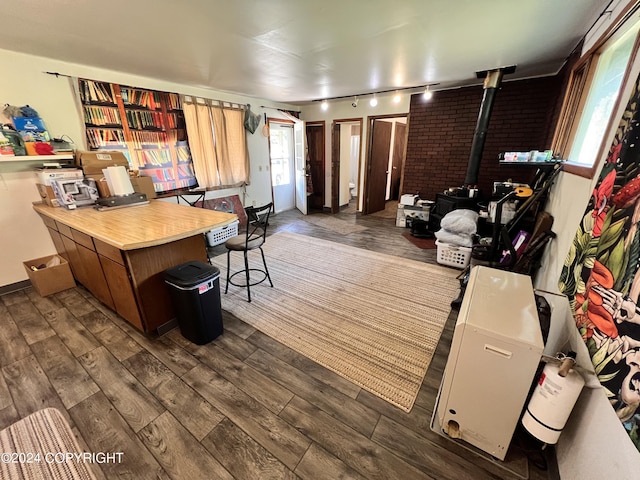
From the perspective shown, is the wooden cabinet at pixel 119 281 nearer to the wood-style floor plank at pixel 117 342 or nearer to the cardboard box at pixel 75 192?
the wood-style floor plank at pixel 117 342

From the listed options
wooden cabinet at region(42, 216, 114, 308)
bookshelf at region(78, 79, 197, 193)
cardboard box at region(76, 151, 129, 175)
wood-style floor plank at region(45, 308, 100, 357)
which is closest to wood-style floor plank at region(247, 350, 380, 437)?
wood-style floor plank at region(45, 308, 100, 357)

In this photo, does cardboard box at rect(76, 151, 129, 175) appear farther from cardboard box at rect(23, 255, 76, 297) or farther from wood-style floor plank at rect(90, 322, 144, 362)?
wood-style floor plank at rect(90, 322, 144, 362)

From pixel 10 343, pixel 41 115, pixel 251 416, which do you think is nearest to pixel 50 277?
pixel 10 343

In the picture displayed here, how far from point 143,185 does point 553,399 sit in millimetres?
4198

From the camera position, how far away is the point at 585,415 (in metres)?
1.07

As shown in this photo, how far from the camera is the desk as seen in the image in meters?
1.86

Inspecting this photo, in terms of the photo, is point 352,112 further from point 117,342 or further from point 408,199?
point 117,342

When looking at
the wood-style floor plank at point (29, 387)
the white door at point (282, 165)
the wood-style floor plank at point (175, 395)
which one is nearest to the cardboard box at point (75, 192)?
the wood-style floor plank at point (29, 387)

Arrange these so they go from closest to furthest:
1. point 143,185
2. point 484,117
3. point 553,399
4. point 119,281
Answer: point 553,399, point 119,281, point 143,185, point 484,117

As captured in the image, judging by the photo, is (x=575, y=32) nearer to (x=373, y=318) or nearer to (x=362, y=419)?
(x=373, y=318)

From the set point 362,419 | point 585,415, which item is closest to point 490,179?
point 585,415

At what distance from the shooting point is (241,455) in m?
1.31

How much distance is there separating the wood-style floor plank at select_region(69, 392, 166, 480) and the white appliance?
1558mm

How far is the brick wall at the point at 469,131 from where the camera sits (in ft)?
12.2
